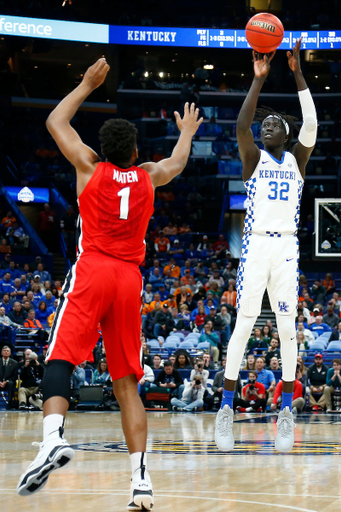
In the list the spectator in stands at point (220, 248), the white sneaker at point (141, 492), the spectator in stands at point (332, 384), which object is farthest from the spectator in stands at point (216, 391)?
the white sneaker at point (141, 492)

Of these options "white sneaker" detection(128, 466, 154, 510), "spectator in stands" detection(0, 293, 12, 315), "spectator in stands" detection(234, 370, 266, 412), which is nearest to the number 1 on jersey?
"white sneaker" detection(128, 466, 154, 510)

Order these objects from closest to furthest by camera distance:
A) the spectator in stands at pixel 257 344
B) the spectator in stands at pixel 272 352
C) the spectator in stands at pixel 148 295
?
the spectator in stands at pixel 272 352 → the spectator in stands at pixel 257 344 → the spectator in stands at pixel 148 295

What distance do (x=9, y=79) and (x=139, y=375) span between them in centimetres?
2905

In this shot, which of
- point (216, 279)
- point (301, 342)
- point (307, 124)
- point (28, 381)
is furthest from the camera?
point (216, 279)

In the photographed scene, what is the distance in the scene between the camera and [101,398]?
16.0 metres

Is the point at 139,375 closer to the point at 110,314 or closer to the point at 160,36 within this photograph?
the point at 110,314

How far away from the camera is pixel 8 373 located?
16.3 m

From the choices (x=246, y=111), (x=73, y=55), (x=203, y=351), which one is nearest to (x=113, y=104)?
(x=73, y=55)

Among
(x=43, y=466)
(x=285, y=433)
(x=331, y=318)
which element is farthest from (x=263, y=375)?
(x=43, y=466)

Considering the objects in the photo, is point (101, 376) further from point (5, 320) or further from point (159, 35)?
point (159, 35)

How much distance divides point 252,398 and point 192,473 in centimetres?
960

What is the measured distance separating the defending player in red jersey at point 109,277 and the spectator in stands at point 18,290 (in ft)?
53.3

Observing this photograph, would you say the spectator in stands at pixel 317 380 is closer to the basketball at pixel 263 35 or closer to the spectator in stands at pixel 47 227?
the basketball at pixel 263 35

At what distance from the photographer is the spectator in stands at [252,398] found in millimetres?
15273
